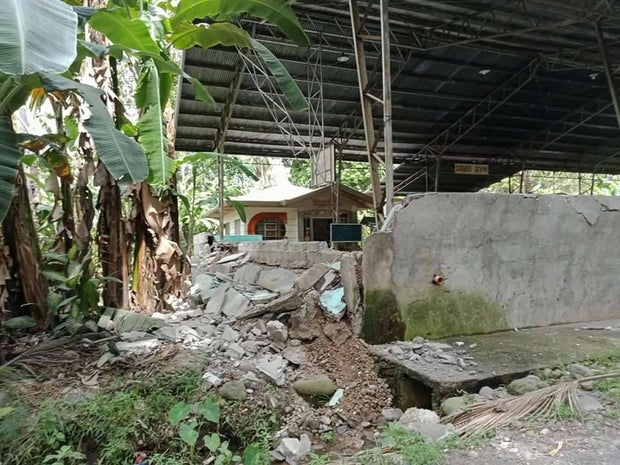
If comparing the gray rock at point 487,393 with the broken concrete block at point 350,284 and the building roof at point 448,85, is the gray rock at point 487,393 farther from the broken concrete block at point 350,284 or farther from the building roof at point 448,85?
the building roof at point 448,85

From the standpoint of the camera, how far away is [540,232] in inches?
158

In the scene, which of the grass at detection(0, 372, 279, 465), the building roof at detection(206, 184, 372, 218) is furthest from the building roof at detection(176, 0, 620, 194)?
the grass at detection(0, 372, 279, 465)

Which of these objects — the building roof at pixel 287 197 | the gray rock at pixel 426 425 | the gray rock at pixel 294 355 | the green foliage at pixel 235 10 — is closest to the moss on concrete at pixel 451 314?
the gray rock at pixel 294 355

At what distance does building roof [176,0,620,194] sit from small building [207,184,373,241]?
4.25 ft

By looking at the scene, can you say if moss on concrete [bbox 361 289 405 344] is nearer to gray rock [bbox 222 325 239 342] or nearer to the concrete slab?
the concrete slab

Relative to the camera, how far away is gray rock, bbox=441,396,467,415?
2379 mm

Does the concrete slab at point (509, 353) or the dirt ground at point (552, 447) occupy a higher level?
the concrete slab at point (509, 353)

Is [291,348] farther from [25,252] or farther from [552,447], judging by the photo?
[25,252]

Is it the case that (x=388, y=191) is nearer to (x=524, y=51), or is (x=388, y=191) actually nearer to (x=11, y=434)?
(x=11, y=434)

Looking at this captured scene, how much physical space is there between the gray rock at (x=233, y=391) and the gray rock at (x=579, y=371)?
223cm

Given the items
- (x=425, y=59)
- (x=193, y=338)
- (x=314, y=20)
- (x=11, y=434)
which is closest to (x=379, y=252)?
(x=193, y=338)

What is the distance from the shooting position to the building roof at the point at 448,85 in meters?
7.25

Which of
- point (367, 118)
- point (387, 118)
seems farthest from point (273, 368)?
point (367, 118)

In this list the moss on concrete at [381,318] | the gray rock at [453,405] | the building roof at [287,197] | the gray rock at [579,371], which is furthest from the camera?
the building roof at [287,197]
